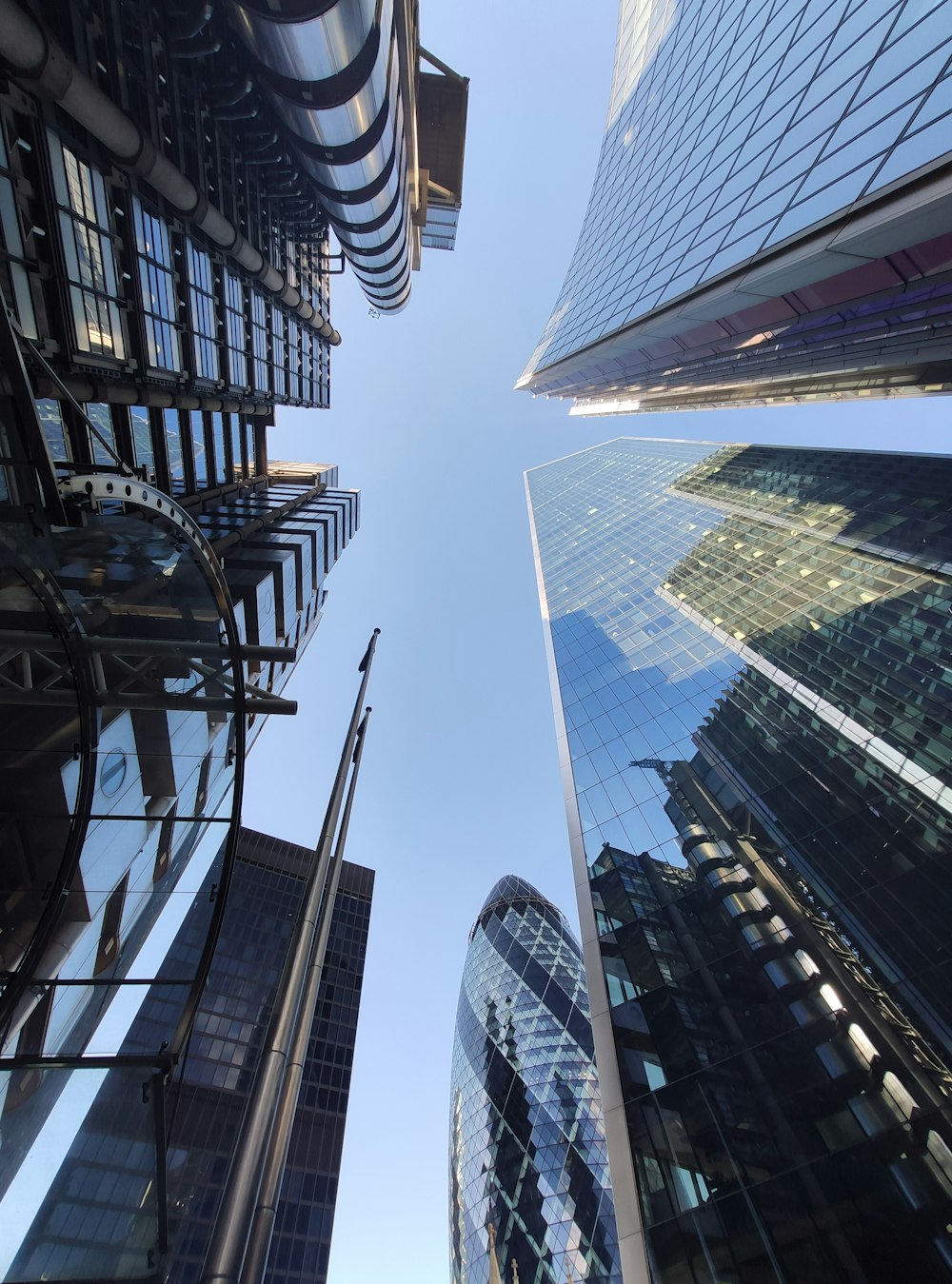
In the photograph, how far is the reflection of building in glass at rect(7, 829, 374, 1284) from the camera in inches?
214

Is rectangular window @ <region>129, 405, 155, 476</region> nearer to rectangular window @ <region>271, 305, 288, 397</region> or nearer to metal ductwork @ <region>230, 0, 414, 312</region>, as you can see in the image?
metal ductwork @ <region>230, 0, 414, 312</region>

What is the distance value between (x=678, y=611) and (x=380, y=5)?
111 feet

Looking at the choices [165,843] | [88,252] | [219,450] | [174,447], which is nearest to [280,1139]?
[165,843]

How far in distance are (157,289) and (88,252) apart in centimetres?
497

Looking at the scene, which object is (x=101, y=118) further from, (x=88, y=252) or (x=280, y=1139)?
(x=280, y=1139)

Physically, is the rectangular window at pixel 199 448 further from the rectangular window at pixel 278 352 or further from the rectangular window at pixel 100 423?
the rectangular window at pixel 100 423

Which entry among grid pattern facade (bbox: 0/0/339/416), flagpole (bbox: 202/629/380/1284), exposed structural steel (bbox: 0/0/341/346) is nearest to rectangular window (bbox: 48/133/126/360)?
grid pattern facade (bbox: 0/0/339/416)

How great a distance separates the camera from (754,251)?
19.1m

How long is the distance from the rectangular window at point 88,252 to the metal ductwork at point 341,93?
8.65m

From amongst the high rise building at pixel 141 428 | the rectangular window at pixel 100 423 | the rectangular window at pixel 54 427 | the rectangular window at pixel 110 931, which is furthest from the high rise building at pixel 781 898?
the rectangular window at pixel 100 423

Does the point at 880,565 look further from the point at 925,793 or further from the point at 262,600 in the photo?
the point at 262,600

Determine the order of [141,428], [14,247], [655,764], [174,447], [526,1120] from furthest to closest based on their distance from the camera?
[526,1120] < [655,764] < [174,447] < [141,428] < [14,247]

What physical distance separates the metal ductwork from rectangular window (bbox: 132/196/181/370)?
7.26m

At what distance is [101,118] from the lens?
15.5 m
